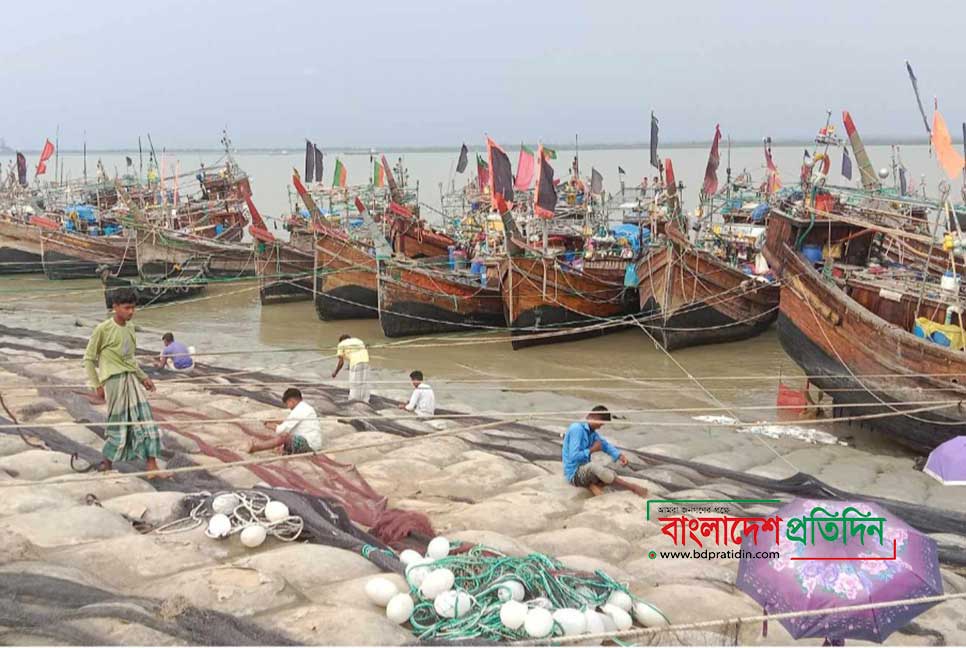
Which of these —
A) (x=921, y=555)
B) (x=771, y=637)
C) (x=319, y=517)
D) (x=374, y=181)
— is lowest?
(x=771, y=637)

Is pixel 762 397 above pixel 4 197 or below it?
below

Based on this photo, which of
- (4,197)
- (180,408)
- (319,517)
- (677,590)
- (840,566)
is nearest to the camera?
(840,566)

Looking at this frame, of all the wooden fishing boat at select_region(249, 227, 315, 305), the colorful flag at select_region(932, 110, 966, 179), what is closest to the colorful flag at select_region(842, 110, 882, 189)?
the colorful flag at select_region(932, 110, 966, 179)

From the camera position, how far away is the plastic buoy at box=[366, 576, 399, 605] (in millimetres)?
3984

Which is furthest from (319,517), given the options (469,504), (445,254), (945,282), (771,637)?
(445,254)

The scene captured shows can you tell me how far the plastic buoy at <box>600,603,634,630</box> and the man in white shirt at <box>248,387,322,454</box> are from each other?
3.29 meters

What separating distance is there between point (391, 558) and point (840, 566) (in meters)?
2.41

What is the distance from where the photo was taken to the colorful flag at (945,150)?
8859 millimetres

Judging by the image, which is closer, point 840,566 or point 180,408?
point 840,566

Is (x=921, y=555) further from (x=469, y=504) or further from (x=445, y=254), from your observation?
(x=445, y=254)

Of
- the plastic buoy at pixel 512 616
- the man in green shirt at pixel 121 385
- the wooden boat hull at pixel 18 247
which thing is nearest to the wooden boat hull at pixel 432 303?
the man in green shirt at pixel 121 385

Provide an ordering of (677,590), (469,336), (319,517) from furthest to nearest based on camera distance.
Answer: (469,336) < (319,517) < (677,590)

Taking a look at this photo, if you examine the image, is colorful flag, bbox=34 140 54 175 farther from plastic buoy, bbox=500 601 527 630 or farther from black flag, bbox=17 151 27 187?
plastic buoy, bbox=500 601 527 630

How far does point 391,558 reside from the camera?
4.64m
